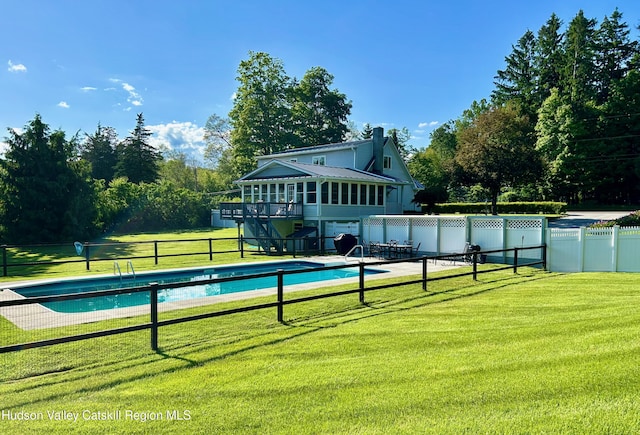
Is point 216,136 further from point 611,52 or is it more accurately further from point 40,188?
point 611,52

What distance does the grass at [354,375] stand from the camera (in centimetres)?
364

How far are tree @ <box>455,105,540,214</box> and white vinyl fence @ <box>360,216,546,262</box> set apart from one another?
15844mm

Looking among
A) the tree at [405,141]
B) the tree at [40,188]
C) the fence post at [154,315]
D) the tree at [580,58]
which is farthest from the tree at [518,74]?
the fence post at [154,315]

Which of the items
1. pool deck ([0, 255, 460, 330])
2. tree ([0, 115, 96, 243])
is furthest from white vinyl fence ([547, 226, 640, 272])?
tree ([0, 115, 96, 243])

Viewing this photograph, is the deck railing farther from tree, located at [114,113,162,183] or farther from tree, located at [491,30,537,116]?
tree, located at [491,30,537,116]

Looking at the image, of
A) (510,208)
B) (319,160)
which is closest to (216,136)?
(319,160)

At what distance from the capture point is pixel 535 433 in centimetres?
338

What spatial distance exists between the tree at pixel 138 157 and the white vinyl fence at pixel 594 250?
53.6 m

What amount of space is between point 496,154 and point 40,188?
31.9 m

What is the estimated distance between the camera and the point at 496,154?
3189 cm

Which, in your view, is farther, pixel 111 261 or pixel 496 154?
pixel 496 154

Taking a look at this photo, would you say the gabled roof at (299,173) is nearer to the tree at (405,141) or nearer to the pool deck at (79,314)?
the pool deck at (79,314)

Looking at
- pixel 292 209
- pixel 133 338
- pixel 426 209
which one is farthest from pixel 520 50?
pixel 133 338

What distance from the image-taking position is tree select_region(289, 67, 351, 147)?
169 ft
